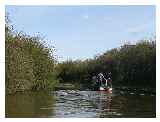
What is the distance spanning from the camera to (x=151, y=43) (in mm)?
8359

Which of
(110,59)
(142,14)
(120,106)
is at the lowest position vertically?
(120,106)

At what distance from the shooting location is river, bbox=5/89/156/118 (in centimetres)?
834

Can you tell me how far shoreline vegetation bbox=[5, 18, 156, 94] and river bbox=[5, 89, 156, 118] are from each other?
98mm

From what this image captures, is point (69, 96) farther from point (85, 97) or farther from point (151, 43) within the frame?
point (151, 43)

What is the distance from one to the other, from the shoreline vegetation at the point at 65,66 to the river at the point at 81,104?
0.10 meters

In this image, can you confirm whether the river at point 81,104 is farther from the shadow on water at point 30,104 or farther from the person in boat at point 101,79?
the person in boat at point 101,79

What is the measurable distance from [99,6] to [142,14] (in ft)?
1.66

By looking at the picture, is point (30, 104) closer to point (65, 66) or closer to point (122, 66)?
point (65, 66)

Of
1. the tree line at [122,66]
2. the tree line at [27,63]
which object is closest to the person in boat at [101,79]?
the tree line at [122,66]

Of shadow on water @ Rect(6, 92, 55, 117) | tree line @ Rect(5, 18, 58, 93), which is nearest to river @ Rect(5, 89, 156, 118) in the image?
shadow on water @ Rect(6, 92, 55, 117)

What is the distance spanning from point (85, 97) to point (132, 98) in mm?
555
